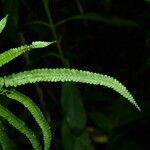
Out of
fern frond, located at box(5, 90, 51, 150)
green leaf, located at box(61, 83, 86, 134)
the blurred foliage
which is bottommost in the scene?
fern frond, located at box(5, 90, 51, 150)

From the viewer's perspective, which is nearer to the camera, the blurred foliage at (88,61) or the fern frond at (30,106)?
the fern frond at (30,106)

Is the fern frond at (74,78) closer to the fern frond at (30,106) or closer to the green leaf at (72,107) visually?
the fern frond at (30,106)

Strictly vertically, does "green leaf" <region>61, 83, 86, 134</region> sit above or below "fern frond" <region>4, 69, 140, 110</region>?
above

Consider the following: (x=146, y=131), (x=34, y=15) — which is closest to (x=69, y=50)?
(x=34, y=15)

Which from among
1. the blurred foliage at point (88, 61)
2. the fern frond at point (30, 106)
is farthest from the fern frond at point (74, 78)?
the blurred foliage at point (88, 61)

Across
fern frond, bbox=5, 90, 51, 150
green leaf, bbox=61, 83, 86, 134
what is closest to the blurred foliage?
green leaf, bbox=61, 83, 86, 134

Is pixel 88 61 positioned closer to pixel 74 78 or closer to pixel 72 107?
pixel 72 107

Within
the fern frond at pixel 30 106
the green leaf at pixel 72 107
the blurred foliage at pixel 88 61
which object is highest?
the blurred foliage at pixel 88 61

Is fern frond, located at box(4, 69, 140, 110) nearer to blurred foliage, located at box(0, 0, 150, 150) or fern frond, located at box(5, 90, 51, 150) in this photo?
fern frond, located at box(5, 90, 51, 150)
